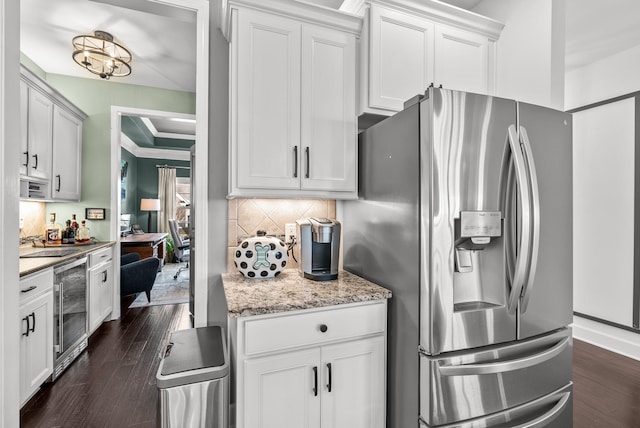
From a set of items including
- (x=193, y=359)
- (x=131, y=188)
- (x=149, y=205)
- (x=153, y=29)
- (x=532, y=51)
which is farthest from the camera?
(x=149, y=205)

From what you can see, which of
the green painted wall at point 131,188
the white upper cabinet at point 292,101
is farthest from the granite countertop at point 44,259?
the green painted wall at point 131,188

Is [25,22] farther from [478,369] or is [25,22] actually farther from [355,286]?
[478,369]

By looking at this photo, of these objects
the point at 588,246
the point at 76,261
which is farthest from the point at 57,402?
the point at 588,246

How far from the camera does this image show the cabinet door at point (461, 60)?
2.00 metres

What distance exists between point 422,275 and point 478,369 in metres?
0.48

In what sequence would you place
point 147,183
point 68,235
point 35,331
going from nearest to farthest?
point 35,331 → point 68,235 → point 147,183

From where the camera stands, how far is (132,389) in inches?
92.2

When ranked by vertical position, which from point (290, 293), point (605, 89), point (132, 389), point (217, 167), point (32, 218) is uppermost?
point (605, 89)

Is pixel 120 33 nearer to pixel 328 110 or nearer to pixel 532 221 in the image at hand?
pixel 328 110

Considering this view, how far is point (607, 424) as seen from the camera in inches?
76.7

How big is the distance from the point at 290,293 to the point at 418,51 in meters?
1.66

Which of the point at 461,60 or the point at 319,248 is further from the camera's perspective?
the point at 461,60

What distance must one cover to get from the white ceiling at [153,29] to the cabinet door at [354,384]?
229cm

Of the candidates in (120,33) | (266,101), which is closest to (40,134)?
(120,33)
